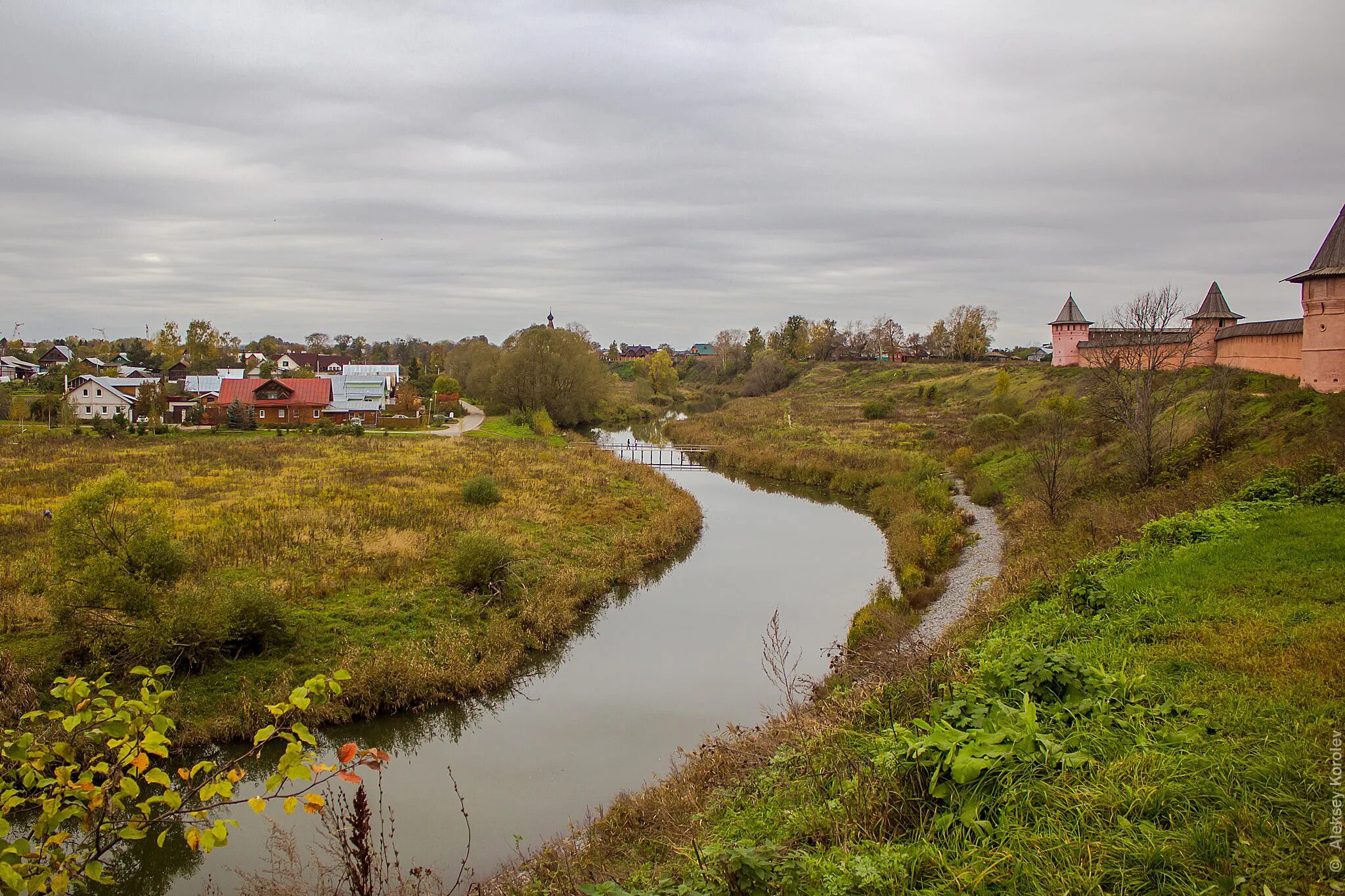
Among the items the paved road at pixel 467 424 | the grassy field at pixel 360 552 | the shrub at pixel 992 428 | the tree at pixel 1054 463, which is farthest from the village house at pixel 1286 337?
the paved road at pixel 467 424

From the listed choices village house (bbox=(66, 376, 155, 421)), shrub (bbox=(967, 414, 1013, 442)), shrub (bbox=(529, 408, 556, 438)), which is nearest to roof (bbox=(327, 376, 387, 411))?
shrub (bbox=(529, 408, 556, 438))

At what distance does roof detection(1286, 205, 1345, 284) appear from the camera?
2005 centimetres

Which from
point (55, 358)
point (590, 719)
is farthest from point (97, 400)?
point (590, 719)

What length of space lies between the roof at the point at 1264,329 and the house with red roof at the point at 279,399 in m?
54.6

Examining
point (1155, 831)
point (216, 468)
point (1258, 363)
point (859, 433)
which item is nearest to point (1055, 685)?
point (1155, 831)

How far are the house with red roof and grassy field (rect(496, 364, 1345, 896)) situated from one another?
2101 inches

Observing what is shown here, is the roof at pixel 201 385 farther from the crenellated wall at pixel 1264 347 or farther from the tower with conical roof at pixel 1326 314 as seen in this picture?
the tower with conical roof at pixel 1326 314

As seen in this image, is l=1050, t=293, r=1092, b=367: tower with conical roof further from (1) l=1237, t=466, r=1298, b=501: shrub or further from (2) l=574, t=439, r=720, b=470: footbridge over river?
(1) l=1237, t=466, r=1298, b=501: shrub

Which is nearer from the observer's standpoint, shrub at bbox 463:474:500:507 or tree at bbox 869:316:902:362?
shrub at bbox 463:474:500:507

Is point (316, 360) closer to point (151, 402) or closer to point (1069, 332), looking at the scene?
point (151, 402)

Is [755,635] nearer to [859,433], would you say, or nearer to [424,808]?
[424,808]

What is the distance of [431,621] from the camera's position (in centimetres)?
1487

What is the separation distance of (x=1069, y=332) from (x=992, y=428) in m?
20.3

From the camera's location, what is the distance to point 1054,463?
2133cm
